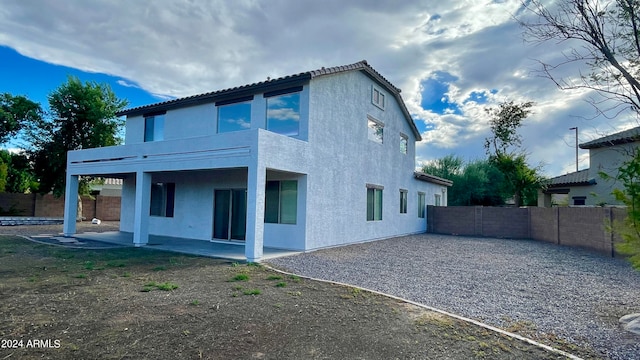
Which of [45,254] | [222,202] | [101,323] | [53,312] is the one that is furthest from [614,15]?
[45,254]

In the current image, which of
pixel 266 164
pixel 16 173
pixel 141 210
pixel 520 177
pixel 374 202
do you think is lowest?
pixel 141 210

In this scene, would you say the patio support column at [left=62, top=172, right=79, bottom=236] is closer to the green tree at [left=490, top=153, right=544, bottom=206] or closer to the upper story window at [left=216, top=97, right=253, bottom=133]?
the upper story window at [left=216, top=97, right=253, bottom=133]

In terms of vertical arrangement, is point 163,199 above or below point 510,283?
above

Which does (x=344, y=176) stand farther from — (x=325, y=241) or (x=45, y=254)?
(x=45, y=254)

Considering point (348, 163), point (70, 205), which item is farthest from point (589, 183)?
point (70, 205)

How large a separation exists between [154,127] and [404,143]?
1330cm

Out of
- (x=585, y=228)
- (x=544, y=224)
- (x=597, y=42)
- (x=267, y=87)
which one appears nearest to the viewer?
(x=597, y=42)

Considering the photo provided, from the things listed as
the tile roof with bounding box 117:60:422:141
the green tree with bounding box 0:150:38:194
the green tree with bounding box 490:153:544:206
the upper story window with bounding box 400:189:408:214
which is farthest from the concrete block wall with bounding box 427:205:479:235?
the green tree with bounding box 0:150:38:194

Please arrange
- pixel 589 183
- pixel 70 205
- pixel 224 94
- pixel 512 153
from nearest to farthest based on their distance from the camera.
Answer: pixel 224 94
pixel 70 205
pixel 589 183
pixel 512 153

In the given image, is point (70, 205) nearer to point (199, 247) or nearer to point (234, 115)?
point (199, 247)

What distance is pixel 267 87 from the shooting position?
1240cm

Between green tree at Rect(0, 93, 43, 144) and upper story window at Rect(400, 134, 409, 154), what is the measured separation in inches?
941

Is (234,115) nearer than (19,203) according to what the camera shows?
Yes

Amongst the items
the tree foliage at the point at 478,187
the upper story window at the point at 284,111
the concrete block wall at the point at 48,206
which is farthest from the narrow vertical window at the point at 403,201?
the concrete block wall at the point at 48,206
